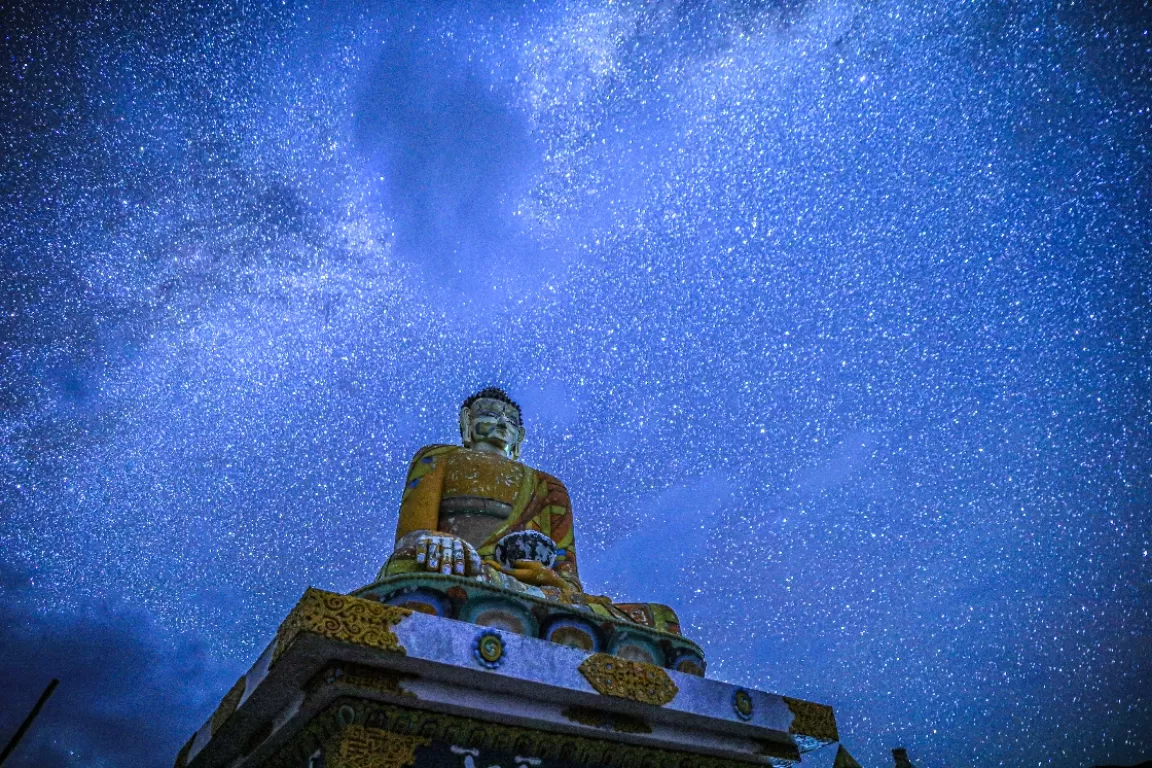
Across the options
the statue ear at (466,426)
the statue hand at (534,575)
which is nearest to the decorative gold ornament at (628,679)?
the statue hand at (534,575)

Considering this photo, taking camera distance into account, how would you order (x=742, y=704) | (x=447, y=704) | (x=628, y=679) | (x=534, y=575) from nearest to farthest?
(x=447, y=704) → (x=628, y=679) → (x=742, y=704) → (x=534, y=575)

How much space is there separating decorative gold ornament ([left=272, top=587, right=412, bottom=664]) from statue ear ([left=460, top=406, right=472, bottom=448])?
3993 millimetres

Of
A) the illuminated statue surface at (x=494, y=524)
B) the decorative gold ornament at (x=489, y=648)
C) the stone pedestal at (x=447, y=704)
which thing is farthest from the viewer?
the illuminated statue surface at (x=494, y=524)

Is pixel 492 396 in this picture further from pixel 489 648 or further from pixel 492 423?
pixel 489 648

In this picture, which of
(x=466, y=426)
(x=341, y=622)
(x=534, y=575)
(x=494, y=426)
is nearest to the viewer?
(x=341, y=622)

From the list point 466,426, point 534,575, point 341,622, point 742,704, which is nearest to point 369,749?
point 341,622

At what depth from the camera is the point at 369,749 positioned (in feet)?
9.43

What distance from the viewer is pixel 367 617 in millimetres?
2895

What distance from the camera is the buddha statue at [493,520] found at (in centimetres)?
384

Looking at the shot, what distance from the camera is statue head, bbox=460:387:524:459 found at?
6750mm

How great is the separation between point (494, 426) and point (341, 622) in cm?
398

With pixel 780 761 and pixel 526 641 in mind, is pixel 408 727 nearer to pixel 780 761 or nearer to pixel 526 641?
pixel 526 641

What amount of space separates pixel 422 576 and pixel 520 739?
2.98ft

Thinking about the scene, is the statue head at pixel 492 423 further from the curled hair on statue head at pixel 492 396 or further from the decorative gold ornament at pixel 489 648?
the decorative gold ornament at pixel 489 648
